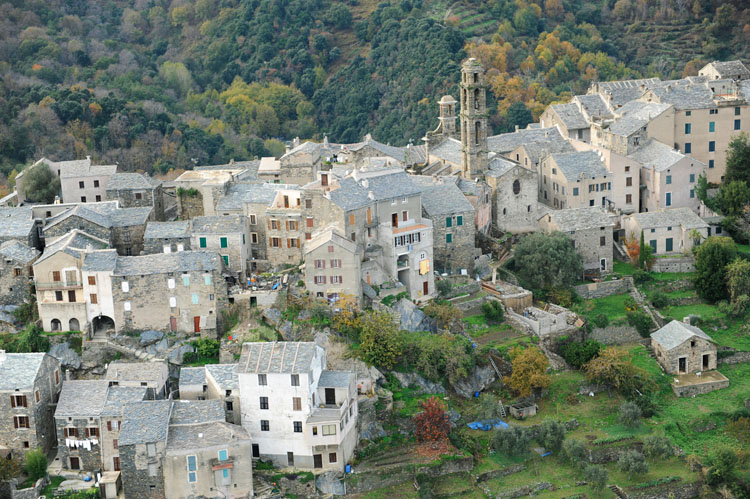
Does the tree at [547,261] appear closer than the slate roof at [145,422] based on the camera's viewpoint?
No

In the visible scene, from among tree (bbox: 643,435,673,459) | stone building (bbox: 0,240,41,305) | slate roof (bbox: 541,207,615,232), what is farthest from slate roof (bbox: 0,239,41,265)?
tree (bbox: 643,435,673,459)

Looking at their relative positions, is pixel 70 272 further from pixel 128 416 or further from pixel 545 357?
pixel 545 357

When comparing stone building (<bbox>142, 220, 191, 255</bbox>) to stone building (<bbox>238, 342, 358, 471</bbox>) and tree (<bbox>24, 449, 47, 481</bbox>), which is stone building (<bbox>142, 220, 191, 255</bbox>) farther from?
tree (<bbox>24, 449, 47, 481</bbox>)

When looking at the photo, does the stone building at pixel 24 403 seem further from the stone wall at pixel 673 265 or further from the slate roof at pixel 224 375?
the stone wall at pixel 673 265

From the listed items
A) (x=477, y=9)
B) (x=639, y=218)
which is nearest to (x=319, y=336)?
(x=639, y=218)

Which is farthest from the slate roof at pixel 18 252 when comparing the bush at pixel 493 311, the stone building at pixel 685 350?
the stone building at pixel 685 350

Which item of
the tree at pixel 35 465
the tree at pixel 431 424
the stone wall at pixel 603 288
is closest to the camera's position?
the tree at pixel 35 465

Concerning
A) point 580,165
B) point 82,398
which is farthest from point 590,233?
point 82,398
